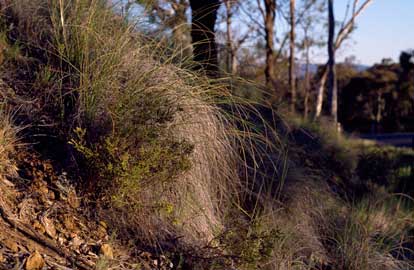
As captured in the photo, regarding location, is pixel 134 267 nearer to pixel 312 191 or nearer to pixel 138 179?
pixel 138 179

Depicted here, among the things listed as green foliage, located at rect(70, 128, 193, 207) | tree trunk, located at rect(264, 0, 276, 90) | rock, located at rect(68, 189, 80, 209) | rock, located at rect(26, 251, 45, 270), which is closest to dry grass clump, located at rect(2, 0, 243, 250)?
green foliage, located at rect(70, 128, 193, 207)

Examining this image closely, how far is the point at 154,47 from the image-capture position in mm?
7055

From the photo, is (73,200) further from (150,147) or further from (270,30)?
(270,30)

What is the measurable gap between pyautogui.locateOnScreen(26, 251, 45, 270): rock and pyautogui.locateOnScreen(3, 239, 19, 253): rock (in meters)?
0.15

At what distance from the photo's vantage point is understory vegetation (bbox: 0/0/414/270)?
18.2 ft

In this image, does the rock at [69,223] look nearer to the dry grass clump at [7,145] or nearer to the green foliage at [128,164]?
the green foliage at [128,164]

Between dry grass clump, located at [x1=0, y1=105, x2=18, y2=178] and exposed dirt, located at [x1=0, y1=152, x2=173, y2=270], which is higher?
dry grass clump, located at [x1=0, y1=105, x2=18, y2=178]

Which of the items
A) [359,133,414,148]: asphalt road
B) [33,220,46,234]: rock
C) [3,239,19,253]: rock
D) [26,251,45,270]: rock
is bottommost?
[359,133,414,148]: asphalt road

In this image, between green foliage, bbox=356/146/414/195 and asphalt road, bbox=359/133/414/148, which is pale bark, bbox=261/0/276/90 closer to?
green foliage, bbox=356/146/414/195

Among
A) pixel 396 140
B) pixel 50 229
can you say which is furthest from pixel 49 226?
pixel 396 140

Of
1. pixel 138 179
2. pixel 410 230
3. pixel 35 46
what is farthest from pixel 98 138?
pixel 410 230

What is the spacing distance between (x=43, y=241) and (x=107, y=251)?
509 mm

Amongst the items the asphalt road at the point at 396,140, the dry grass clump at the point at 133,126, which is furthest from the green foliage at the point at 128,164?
the asphalt road at the point at 396,140

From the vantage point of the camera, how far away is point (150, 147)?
5.66m
